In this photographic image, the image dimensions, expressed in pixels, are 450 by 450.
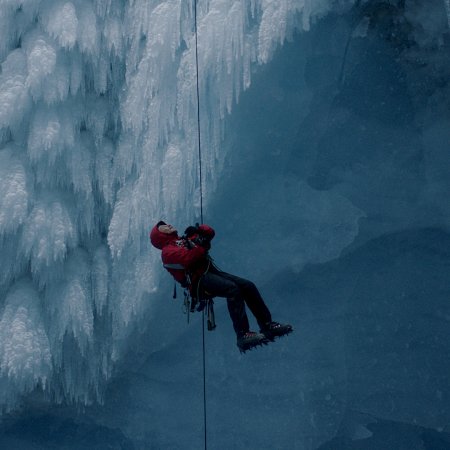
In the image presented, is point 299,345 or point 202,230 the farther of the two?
point 299,345

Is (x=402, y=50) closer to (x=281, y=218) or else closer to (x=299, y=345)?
(x=281, y=218)

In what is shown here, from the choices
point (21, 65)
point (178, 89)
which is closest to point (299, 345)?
point (178, 89)

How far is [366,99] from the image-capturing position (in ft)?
15.0

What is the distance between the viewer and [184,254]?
3.10 meters

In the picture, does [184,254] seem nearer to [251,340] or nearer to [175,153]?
[251,340]

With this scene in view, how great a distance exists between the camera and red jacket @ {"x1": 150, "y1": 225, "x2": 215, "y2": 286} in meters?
Result: 3.10

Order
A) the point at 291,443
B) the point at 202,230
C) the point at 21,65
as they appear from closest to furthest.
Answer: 1. the point at 202,230
2. the point at 21,65
3. the point at 291,443

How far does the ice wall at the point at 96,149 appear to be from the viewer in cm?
414

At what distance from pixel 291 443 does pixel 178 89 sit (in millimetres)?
2980

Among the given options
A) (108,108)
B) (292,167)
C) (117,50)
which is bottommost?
(292,167)

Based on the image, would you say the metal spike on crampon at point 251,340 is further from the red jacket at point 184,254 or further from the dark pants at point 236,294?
the red jacket at point 184,254

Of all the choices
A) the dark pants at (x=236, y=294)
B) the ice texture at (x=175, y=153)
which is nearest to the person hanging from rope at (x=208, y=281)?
the dark pants at (x=236, y=294)

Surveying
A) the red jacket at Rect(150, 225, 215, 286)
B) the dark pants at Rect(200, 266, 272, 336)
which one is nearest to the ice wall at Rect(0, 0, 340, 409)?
the red jacket at Rect(150, 225, 215, 286)

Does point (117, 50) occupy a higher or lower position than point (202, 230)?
higher
